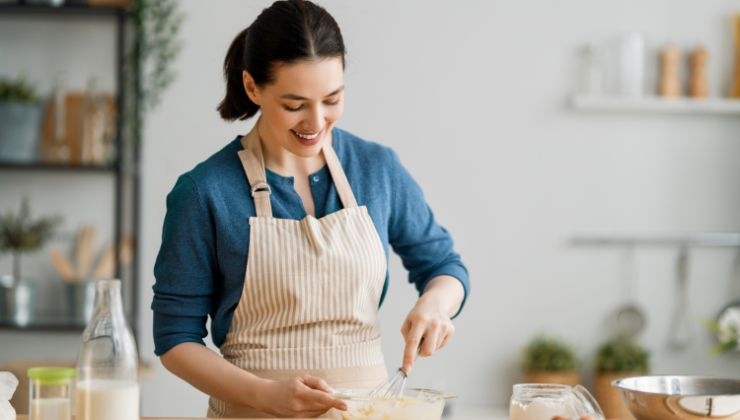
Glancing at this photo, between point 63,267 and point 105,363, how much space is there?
2654 mm

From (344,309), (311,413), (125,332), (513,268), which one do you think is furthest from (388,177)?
(513,268)

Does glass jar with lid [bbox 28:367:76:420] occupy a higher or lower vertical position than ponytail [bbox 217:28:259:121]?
lower

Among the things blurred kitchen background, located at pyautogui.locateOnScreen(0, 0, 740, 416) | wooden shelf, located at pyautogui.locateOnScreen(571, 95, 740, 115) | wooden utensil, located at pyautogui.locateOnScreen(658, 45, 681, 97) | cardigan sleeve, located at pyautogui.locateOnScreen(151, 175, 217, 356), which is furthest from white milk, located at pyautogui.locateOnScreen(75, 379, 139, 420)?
wooden utensil, located at pyautogui.locateOnScreen(658, 45, 681, 97)

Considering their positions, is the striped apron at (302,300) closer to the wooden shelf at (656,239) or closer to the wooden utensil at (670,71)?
the wooden shelf at (656,239)

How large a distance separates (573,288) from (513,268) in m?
0.25

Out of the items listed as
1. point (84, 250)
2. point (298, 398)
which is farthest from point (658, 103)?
point (298, 398)

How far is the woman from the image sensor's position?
197 cm

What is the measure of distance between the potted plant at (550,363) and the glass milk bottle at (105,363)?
2.67m

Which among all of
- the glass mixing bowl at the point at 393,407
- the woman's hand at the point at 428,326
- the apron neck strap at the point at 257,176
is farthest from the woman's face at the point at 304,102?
the glass mixing bowl at the point at 393,407

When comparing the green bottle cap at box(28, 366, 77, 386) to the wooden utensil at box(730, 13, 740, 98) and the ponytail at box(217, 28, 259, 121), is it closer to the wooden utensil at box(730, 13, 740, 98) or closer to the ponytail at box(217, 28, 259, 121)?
the ponytail at box(217, 28, 259, 121)

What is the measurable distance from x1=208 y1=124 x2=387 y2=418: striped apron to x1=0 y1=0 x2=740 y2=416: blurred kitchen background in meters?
2.00

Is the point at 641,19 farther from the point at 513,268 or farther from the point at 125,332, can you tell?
the point at 125,332

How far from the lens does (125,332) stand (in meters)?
1.56

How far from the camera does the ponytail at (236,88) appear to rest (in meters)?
2.14
